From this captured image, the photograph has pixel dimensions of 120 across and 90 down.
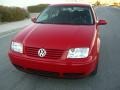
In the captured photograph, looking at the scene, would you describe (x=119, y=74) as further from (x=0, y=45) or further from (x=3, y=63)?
(x=0, y=45)

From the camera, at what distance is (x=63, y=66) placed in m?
5.81

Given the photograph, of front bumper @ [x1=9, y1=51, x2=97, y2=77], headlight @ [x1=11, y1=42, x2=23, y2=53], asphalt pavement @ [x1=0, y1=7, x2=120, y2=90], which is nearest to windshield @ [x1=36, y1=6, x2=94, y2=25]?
asphalt pavement @ [x1=0, y1=7, x2=120, y2=90]

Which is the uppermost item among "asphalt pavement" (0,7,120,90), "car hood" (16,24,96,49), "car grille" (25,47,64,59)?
"car hood" (16,24,96,49)

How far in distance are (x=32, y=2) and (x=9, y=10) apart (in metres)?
15.7

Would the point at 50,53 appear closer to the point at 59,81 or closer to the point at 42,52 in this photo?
the point at 42,52

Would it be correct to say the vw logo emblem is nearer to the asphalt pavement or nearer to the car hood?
the car hood

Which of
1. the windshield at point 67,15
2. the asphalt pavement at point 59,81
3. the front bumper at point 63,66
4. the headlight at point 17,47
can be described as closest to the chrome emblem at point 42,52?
the front bumper at point 63,66

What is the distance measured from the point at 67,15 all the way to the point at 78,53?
80.8 inches

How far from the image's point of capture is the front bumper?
19.1 feet

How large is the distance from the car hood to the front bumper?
30 centimetres

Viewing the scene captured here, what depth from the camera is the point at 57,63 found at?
19.1 feet

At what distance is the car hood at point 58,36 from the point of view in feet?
19.8

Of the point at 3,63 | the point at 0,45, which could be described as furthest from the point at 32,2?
the point at 3,63

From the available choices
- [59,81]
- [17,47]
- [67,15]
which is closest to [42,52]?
[17,47]
